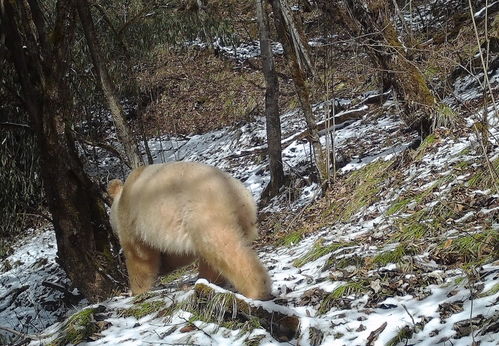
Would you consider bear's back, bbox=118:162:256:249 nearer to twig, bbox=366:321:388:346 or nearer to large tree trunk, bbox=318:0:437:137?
twig, bbox=366:321:388:346

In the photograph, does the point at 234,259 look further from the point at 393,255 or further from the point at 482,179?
the point at 482,179

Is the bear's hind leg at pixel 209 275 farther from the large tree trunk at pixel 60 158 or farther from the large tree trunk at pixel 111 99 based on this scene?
the large tree trunk at pixel 111 99

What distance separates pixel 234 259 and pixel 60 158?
2937mm

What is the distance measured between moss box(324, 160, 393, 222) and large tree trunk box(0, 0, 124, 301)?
294cm

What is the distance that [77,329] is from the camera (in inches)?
177

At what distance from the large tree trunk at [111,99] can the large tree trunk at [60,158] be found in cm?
140

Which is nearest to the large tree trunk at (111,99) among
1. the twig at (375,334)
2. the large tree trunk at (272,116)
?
the large tree trunk at (272,116)

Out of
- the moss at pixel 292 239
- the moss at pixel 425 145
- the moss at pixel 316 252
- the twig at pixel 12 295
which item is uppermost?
the moss at pixel 425 145

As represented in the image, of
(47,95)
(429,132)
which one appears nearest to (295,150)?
(429,132)

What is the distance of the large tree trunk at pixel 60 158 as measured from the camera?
607 centimetres

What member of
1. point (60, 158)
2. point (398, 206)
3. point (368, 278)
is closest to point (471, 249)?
point (368, 278)

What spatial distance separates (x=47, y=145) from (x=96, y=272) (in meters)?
1.41

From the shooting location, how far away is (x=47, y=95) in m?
6.11

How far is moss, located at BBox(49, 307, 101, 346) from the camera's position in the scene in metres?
4.43
